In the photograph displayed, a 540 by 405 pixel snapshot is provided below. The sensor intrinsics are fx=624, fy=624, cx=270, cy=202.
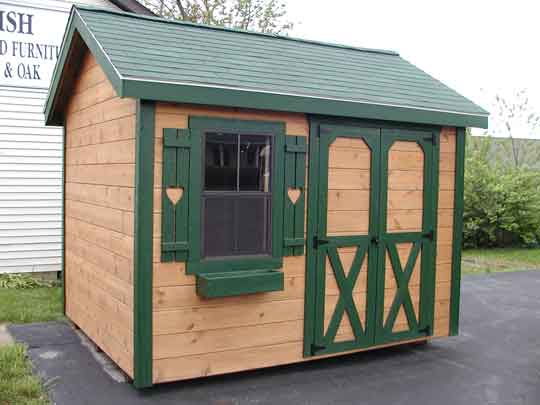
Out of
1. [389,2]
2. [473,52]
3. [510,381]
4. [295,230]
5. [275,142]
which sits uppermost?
[389,2]

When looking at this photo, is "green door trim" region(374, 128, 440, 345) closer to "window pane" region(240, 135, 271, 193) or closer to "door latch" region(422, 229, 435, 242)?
"door latch" region(422, 229, 435, 242)

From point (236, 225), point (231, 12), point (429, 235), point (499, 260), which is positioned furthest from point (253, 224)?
point (231, 12)

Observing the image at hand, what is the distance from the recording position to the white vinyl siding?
8.71m

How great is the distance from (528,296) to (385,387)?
15.6ft

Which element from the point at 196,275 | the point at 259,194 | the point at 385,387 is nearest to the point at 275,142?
the point at 259,194

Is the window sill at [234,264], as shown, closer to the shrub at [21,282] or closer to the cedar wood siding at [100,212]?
the cedar wood siding at [100,212]

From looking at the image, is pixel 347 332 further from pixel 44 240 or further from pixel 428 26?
pixel 428 26

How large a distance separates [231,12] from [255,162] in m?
16.9

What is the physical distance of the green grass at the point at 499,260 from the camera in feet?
37.0

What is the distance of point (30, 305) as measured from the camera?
24.2 ft

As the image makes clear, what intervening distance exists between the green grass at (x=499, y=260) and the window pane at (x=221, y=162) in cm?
720

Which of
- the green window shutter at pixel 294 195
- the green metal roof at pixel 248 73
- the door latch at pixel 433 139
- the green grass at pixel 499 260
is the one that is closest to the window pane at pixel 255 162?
the green window shutter at pixel 294 195

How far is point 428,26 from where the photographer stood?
24516 millimetres

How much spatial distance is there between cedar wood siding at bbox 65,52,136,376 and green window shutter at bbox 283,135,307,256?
3.98 ft
